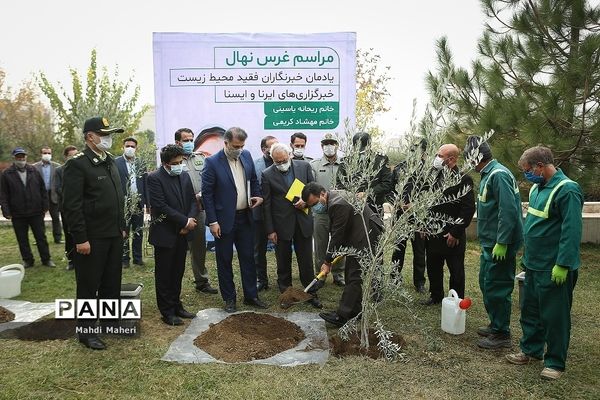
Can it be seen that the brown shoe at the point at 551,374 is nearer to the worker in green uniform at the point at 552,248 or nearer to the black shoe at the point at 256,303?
the worker in green uniform at the point at 552,248

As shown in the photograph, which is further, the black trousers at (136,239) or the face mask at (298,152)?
the black trousers at (136,239)

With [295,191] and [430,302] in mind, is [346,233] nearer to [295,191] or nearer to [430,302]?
[295,191]

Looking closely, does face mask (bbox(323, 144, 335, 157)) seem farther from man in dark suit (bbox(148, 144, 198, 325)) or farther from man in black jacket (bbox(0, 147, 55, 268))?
man in black jacket (bbox(0, 147, 55, 268))

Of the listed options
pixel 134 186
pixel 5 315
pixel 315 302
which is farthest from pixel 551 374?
pixel 134 186

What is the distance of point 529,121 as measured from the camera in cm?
700

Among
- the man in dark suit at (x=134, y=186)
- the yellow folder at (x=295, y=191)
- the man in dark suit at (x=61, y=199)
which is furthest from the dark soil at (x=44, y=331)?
the yellow folder at (x=295, y=191)

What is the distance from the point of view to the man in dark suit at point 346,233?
429 cm

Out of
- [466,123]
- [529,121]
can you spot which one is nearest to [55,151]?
[466,123]

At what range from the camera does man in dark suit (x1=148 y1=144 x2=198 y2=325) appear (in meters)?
4.55

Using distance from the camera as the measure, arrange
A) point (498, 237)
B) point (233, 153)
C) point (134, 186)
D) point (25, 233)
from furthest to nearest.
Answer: point (25, 233) < point (134, 186) < point (233, 153) < point (498, 237)

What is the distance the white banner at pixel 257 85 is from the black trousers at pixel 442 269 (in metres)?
3.54

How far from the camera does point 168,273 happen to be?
461cm

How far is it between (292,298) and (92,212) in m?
2.29

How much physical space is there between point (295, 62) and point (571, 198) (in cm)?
571
